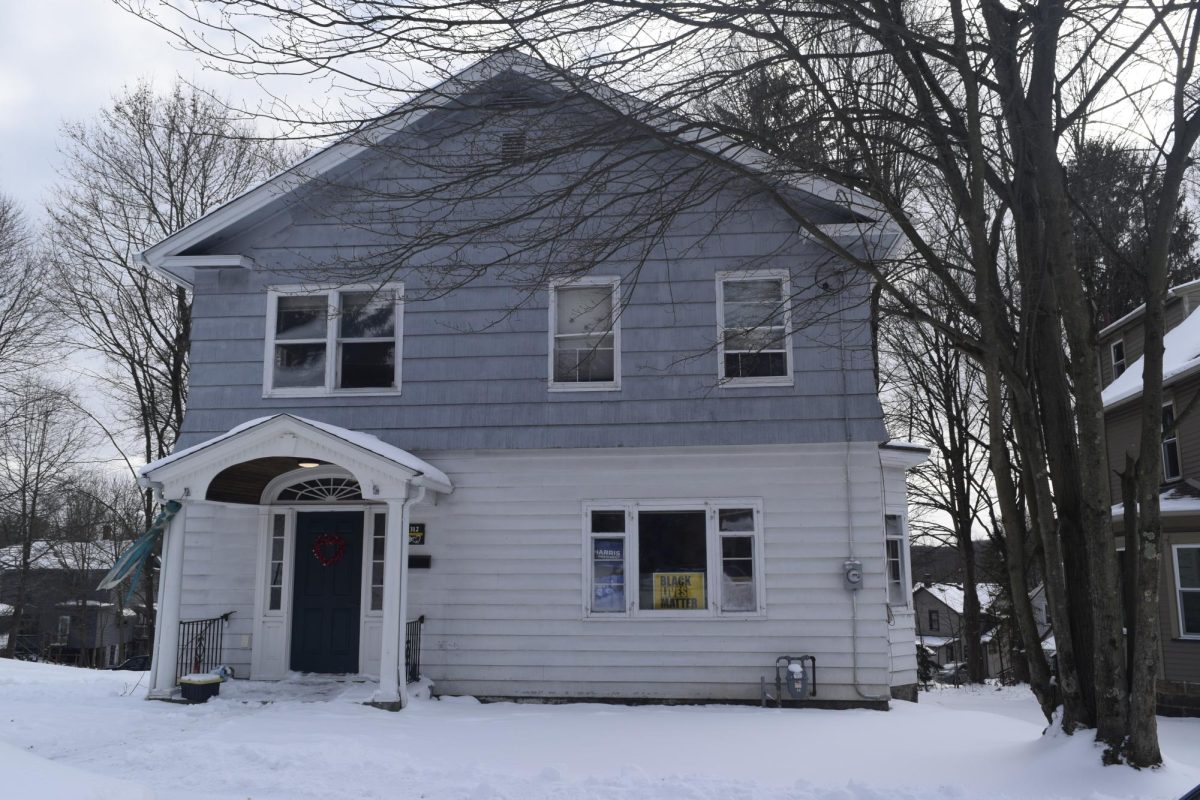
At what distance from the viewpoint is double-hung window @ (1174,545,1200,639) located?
17.5 m

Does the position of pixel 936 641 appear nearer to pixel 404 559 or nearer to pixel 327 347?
pixel 327 347

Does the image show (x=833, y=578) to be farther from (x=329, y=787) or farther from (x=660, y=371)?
(x=329, y=787)

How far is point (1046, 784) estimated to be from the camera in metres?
6.77

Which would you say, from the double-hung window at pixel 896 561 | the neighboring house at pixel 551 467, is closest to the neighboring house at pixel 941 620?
the double-hung window at pixel 896 561

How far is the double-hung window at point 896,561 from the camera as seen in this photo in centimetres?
1252

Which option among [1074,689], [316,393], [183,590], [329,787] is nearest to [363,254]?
[316,393]

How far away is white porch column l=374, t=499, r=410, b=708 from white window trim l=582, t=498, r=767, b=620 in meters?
2.16

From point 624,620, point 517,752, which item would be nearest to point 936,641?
point 624,620

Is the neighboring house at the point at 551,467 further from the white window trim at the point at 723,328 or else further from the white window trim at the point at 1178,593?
the white window trim at the point at 1178,593

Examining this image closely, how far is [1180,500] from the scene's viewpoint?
17.3 m

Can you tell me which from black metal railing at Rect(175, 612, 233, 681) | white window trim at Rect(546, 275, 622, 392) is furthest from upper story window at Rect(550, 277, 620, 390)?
black metal railing at Rect(175, 612, 233, 681)

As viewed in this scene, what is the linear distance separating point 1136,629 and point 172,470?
9294 millimetres

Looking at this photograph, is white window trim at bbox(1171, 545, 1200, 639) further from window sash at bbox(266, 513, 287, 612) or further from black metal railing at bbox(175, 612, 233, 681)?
black metal railing at bbox(175, 612, 233, 681)

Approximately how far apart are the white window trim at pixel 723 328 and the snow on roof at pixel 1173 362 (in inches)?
342
